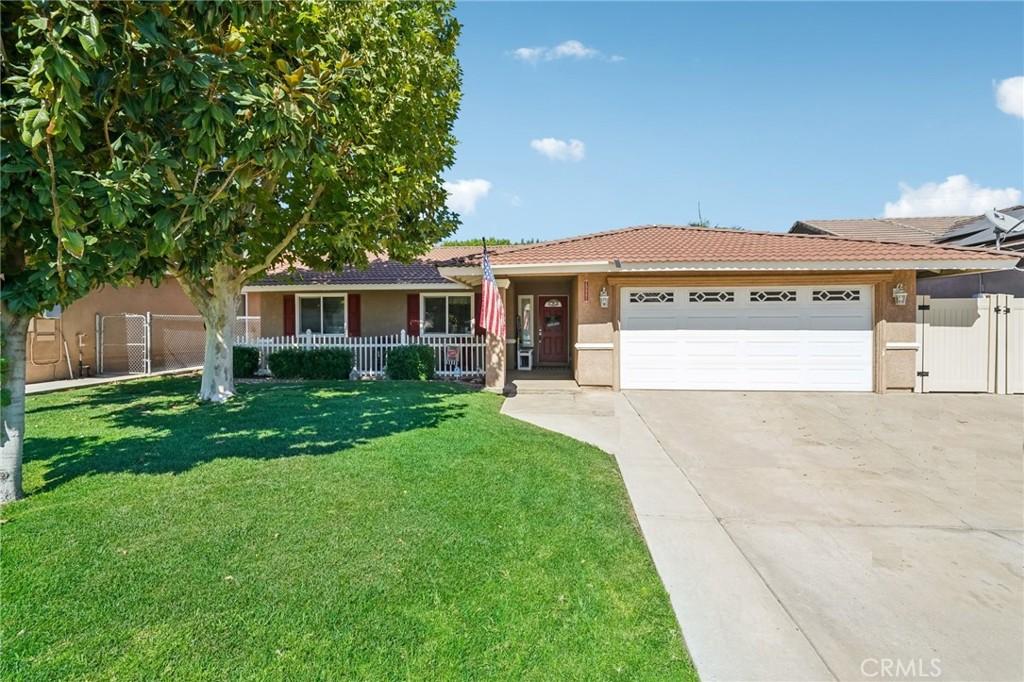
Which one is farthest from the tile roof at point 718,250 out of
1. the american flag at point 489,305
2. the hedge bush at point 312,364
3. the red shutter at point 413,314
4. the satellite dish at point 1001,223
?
the hedge bush at point 312,364

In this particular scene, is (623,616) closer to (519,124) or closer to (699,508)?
(699,508)

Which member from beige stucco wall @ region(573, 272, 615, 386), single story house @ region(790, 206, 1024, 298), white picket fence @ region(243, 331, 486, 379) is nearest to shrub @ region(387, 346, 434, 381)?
white picket fence @ region(243, 331, 486, 379)

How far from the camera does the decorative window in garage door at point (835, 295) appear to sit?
1028 centimetres

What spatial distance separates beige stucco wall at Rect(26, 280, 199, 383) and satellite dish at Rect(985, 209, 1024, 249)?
71.5ft

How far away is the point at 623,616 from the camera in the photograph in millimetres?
2912

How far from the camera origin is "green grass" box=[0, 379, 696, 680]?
249 centimetres

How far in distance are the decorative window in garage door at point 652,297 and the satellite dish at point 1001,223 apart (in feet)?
30.2

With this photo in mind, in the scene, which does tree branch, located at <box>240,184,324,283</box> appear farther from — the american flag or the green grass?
the green grass

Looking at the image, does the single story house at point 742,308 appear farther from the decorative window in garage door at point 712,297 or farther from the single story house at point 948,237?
the single story house at point 948,237

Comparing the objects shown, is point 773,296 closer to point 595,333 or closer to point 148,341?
point 595,333

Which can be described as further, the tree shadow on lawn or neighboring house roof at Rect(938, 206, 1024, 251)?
neighboring house roof at Rect(938, 206, 1024, 251)

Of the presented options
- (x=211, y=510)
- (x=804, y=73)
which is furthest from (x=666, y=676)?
(x=804, y=73)

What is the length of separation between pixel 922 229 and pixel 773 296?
1299cm

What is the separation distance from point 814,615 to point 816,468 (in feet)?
11.0
